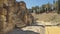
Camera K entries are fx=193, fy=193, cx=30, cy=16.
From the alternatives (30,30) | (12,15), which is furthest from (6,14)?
(30,30)

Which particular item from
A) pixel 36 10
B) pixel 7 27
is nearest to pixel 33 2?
pixel 36 10

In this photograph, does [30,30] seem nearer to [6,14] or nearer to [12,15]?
[12,15]

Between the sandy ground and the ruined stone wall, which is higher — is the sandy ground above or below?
below

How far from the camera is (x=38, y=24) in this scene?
4102mm

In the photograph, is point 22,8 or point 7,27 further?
point 22,8

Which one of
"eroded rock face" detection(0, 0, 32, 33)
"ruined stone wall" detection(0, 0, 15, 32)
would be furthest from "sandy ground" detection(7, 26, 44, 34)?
"ruined stone wall" detection(0, 0, 15, 32)

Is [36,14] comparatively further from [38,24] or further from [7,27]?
[7,27]

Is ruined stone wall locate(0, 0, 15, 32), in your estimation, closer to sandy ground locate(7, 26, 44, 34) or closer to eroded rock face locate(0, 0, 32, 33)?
eroded rock face locate(0, 0, 32, 33)

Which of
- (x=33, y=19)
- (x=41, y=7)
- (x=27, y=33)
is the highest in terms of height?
(x=41, y=7)

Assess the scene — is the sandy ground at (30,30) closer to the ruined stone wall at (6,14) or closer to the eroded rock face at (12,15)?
the eroded rock face at (12,15)

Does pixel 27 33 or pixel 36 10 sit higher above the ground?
Answer: pixel 36 10

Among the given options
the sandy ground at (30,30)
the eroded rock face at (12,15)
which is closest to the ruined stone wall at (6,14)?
the eroded rock face at (12,15)

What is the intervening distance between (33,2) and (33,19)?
0.37 metres

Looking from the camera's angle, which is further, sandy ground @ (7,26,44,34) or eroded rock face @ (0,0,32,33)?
sandy ground @ (7,26,44,34)
